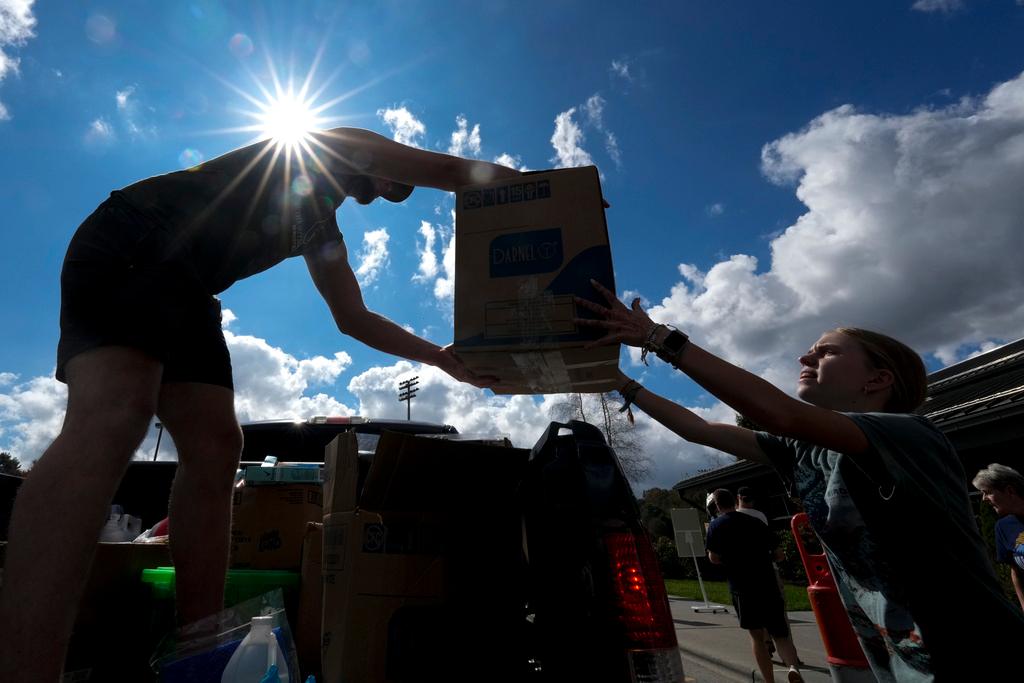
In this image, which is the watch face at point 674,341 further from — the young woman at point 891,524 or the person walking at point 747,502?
the person walking at point 747,502

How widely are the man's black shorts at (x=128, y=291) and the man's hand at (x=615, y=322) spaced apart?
1.05m

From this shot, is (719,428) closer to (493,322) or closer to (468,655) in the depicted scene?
(493,322)

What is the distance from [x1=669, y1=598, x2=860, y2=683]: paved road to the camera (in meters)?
5.07

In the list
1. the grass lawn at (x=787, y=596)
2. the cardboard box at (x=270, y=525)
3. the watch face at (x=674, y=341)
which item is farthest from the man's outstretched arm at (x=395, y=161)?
the grass lawn at (x=787, y=596)

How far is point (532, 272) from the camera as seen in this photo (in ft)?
5.08

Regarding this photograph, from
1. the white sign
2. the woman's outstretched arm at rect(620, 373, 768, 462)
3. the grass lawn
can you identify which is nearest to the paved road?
the grass lawn

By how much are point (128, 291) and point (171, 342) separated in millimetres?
146

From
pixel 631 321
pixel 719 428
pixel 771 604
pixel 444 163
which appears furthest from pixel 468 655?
pixel 771 604

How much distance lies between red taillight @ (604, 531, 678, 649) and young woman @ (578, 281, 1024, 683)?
62 cm

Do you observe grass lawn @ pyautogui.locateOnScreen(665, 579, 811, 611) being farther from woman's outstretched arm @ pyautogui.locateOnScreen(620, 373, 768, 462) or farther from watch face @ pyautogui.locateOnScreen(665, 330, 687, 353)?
watch face @ pyautogui.locateOnScreen(665, 330, 687, 353)

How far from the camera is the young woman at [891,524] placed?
1.31 metres

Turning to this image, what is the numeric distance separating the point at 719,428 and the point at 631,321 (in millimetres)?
1085

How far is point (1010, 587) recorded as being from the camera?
7.27 meters

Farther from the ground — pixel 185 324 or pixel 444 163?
pixel 444 163
